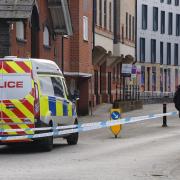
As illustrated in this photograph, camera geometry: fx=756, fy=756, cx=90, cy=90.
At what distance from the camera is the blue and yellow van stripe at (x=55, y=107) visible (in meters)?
18.1

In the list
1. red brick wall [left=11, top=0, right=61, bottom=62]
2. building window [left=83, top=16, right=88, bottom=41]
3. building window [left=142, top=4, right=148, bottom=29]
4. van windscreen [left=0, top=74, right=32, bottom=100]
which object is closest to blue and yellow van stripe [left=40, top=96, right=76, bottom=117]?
van windscreen [left=0, top=74, right=32, bottom=100]

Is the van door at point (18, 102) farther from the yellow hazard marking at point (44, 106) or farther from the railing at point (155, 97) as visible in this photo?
the railing at point (155, 97)

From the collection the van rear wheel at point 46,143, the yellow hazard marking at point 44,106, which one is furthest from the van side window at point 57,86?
the van rear wheel at point 46,143

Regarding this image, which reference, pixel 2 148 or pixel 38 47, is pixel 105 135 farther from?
pixel 38 47

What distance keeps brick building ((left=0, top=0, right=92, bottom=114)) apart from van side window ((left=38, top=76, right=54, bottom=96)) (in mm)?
7193

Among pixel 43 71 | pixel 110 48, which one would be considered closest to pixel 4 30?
pixel 43 71

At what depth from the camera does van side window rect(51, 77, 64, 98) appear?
19.2m

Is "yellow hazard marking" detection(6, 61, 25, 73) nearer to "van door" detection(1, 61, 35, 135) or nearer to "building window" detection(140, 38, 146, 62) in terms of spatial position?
"van door" detection(1, 61, 35, 135)

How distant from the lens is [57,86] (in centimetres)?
1947

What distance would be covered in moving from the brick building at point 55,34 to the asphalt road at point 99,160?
550 centimetres

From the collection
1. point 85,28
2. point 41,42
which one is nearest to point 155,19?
point 85,28

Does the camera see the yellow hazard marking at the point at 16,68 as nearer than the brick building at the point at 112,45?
Yes

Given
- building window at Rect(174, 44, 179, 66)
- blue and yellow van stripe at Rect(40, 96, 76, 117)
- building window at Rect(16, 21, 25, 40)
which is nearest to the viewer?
blue and yellow van stripe at Rect(40, 96, 76, 117)

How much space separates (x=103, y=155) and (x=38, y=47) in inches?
631
